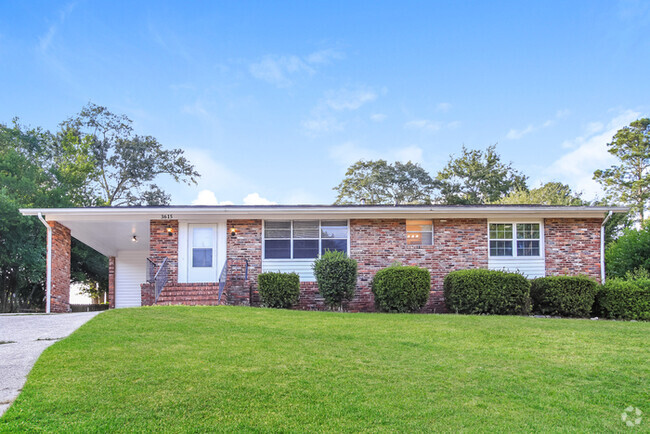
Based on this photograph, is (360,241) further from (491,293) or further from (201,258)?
(201,258)

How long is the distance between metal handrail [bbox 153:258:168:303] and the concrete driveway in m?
3.05

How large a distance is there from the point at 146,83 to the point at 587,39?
57.0 ft

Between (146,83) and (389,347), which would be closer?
(389,347)

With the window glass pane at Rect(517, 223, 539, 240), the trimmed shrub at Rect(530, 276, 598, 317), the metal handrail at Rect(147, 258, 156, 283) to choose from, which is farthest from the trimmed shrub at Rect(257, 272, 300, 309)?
the window glass pane at Rect(517, 223, 539, 240)

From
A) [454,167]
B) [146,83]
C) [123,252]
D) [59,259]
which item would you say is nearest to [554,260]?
[59,259]

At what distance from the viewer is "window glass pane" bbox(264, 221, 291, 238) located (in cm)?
1448

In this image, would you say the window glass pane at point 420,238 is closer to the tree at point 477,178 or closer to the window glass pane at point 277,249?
the window glass pane at point 277,249

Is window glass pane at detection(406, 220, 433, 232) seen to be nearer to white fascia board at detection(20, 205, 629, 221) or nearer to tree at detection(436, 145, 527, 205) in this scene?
white fascia board at detection(20, 205, 629, 221)

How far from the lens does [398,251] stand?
14.3 m

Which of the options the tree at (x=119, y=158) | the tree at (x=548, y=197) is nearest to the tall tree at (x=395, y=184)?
the tree at (x=548, y=197)

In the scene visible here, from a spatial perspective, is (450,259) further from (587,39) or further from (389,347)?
(587,39)

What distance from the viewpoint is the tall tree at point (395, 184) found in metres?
35.6

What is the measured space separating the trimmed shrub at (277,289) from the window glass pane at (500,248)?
592 cm

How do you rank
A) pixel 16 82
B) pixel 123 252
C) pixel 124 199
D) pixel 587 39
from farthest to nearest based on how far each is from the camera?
1. pixel 124 199
2. pixel 16 82
3. pixel 123 252
4. pixel 587 39
